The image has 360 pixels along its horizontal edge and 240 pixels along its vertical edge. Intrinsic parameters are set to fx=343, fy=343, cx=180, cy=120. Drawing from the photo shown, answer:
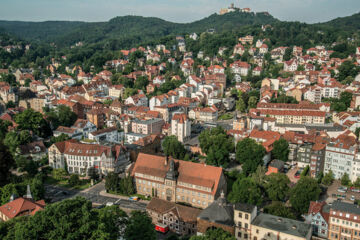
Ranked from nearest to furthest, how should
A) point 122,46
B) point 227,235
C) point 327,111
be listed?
point 227,235 < point 327,111 < point 122,46

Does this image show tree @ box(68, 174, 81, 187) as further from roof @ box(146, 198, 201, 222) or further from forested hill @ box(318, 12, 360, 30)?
forested hill @ box(318, 12, 360, 30)

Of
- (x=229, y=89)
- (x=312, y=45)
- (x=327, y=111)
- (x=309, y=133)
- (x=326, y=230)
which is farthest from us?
(x=312, y=45)

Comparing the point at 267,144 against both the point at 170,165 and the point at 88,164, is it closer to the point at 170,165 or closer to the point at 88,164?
the point at 170,165

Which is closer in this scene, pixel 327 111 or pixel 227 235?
pixel 227 235

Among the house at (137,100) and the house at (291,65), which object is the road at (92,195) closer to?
the house at (137,100)

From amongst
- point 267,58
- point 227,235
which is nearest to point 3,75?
point 267,58

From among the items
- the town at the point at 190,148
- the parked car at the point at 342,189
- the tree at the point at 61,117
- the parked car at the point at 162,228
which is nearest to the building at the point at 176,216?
the town at the point at 190,148

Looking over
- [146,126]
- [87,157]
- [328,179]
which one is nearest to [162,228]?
[87,157]

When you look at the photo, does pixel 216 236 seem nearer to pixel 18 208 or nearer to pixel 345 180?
pixel 18 208

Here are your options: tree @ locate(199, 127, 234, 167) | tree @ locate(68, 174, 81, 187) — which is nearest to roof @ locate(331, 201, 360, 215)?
tree @ locate(199, 127, 234, 167)
